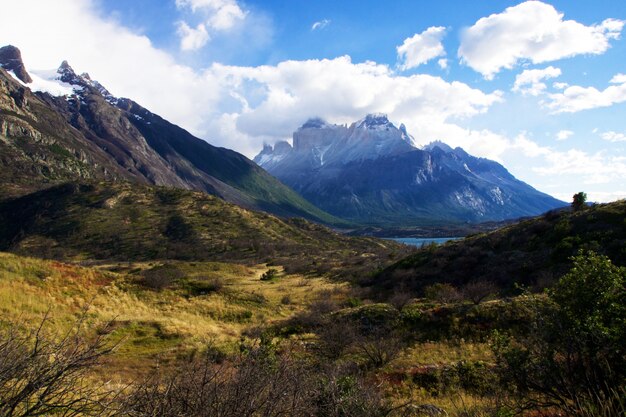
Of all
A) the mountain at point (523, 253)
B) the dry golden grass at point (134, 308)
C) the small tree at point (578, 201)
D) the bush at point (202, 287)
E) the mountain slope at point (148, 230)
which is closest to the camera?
the dry golden grass at point (134, 308)

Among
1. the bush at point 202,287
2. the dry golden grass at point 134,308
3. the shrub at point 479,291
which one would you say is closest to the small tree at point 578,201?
the shrub at point 479,291

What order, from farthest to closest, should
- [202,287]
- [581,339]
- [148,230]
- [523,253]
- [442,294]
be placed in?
[148,230] → [523,253] → [202,287] → [442,294] → [581,339]

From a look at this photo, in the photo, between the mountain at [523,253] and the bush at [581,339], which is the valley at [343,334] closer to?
the bush at [581,339]

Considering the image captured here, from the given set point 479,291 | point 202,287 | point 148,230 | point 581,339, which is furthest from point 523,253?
point 148,230

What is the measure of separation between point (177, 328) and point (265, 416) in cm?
2091

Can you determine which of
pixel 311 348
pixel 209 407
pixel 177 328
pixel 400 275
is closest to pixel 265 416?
pixel 209 407

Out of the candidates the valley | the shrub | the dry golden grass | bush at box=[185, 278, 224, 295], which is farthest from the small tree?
bush at box=[185, 278, 224, 295]

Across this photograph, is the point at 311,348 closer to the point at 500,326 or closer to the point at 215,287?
the point at 500,326

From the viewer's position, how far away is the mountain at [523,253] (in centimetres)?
3166

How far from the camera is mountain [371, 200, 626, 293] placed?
3166cm

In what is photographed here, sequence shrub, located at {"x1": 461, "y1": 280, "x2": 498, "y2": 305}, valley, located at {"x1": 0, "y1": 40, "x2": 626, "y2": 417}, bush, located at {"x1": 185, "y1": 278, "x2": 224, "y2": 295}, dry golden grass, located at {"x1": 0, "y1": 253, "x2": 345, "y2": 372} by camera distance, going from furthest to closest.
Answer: bush, located at {"x1": 185, "y1": 278, "x2": 224, "y2": 295}
shrub, located at {"x1": 461, "y1": 280, "x2": 498, "y2": 305}
dry golden grass, located at {"x1": 0, "y1": 253, "x2": 345, "y2": 372}
valley, located at {"x1": 0, "y1": 40, "x2": 626, "y2": 417}

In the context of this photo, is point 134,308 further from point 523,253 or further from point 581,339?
point 523,253

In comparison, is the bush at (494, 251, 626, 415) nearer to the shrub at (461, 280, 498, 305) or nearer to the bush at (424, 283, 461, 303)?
the shrub at (461, 280, 498, 305)

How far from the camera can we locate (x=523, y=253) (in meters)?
37.1
